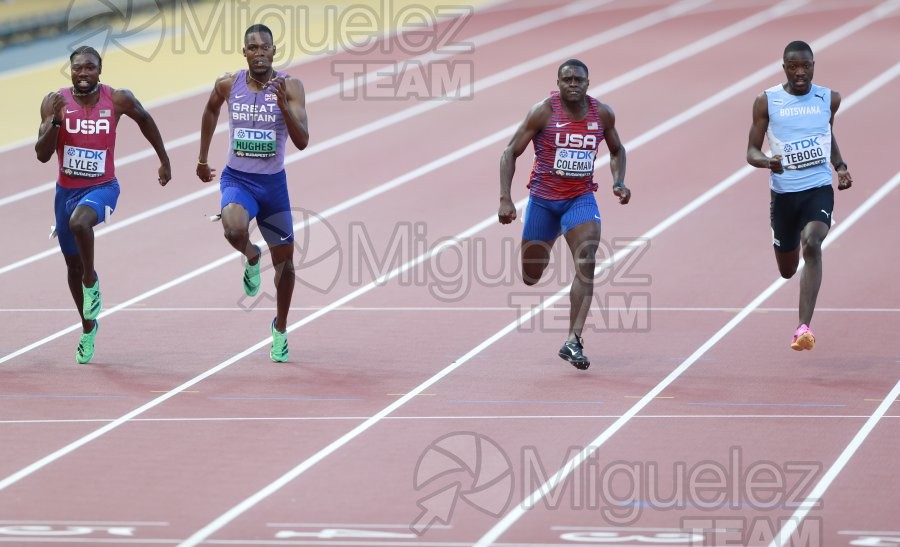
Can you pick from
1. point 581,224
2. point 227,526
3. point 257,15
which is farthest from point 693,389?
point 257,15

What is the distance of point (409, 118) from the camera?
64.3 ft

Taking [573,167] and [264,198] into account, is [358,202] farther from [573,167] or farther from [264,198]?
[573,167]

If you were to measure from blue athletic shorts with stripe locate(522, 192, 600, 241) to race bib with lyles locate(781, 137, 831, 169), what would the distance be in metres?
1.29

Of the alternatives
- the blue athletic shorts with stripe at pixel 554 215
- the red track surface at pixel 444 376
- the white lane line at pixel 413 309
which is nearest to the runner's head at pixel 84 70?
the red track surface at pixel 444 376

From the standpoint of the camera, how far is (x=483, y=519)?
6.70 meters

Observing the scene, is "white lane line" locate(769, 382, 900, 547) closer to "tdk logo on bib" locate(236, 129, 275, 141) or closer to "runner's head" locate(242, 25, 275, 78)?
"tdk logo on bib" locate(236, 129, 275, 141)

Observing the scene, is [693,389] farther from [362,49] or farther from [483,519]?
[362,49]

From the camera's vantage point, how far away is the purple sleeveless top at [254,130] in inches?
378

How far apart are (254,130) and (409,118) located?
1002cm

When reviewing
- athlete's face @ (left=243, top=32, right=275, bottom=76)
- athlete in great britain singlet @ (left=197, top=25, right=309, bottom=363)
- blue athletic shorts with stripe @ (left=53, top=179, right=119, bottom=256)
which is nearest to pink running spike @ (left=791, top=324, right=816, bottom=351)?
athlete in great britain singlet @ (left=197, top=25, right=309, bottom=363)

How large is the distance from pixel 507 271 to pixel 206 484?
594 cm

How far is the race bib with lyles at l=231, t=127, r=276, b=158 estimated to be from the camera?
9680mm

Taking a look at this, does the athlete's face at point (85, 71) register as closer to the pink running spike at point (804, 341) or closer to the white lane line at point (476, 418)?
the white lane line at point (476, 418)

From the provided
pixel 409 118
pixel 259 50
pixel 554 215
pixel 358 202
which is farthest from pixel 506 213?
pixel 409 118
